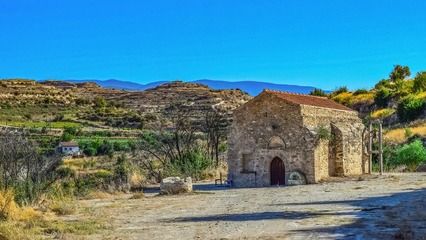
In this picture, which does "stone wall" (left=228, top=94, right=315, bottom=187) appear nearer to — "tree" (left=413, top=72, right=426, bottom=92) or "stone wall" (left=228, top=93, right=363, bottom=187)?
"stone wall" (left=228, top=93, right=363, bottom=187)

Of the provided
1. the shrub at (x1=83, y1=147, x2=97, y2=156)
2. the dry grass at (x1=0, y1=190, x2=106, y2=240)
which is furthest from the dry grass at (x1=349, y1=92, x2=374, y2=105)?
the dry grass at (x1=0, y1=190, x2=106, y2=240)

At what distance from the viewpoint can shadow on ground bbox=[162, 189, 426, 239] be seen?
38.7 ft

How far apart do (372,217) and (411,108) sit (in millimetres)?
42439

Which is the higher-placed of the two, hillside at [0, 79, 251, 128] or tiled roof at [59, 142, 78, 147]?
hillside at [0, 79, 251, 128]

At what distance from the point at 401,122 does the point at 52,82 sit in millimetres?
80382

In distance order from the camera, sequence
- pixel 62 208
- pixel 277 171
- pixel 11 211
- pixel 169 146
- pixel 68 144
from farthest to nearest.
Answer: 1. pixel 68 144
2. pixel 169 146
3. pixel 277 171
4. pixel 62 208
5. pixel 11 211

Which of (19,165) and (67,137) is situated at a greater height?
(67,137)

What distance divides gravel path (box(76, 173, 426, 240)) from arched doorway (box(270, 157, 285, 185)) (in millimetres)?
3175

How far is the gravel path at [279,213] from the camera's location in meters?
12.5

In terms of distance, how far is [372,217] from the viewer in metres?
14.4

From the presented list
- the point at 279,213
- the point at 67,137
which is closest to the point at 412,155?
the point at 279,213

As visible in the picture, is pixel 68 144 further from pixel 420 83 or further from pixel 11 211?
pixel 11 211

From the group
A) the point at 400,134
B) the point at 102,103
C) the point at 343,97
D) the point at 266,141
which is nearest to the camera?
the point at 266,141

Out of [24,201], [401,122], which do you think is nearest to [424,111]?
[401,122]
